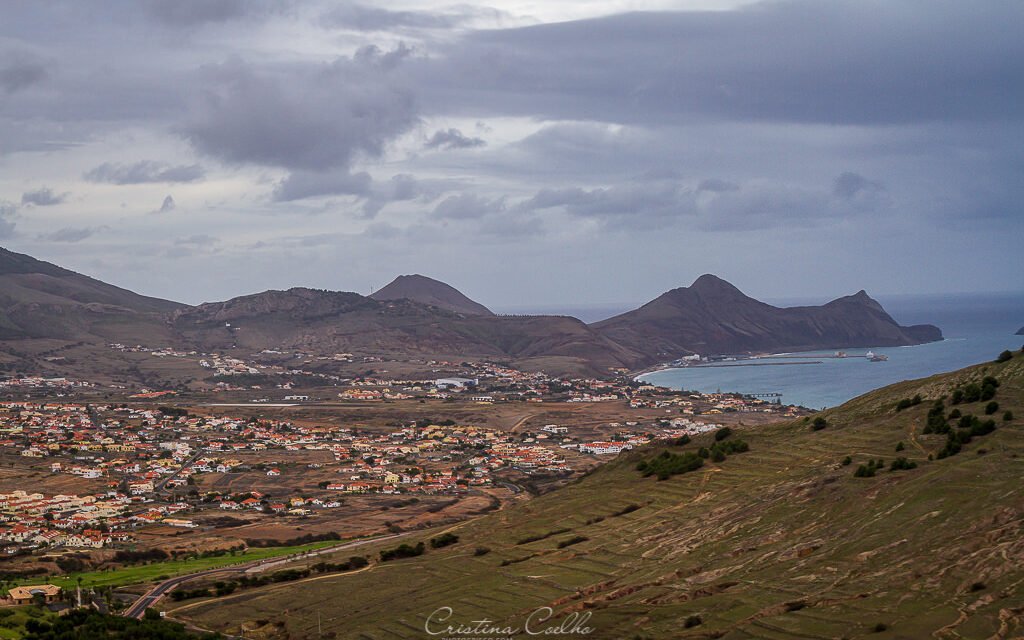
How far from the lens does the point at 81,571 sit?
63.5 m

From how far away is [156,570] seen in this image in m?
62.4

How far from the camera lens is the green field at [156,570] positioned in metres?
58.3

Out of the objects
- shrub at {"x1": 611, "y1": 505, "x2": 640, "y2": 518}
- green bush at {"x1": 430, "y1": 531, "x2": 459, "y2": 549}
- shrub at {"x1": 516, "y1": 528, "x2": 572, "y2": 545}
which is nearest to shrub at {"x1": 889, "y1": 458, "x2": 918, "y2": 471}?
shrub at {"x1": 611, "y1": 505, "x2": 640, "y2": 518}

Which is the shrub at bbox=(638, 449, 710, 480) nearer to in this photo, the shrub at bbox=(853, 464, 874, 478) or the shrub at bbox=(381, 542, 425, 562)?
the shrub at bbox=(381, 542, 425, 562)

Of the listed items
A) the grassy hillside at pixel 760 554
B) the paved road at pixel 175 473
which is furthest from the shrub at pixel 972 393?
the paved road at pixel 175 473

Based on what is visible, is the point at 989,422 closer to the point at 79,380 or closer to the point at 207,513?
the point at 207,513

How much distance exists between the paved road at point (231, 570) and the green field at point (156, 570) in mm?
1136

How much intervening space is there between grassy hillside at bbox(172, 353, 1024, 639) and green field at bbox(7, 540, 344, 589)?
10.1 meters

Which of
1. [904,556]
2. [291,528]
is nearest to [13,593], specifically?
[291,528]

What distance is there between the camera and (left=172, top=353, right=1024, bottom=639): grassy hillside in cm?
3170

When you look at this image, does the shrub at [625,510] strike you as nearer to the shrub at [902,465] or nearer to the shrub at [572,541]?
the shrub at [572,541]

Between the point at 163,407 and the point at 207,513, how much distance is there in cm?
7207

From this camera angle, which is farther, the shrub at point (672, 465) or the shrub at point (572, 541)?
the shrub at point (672, 465)
